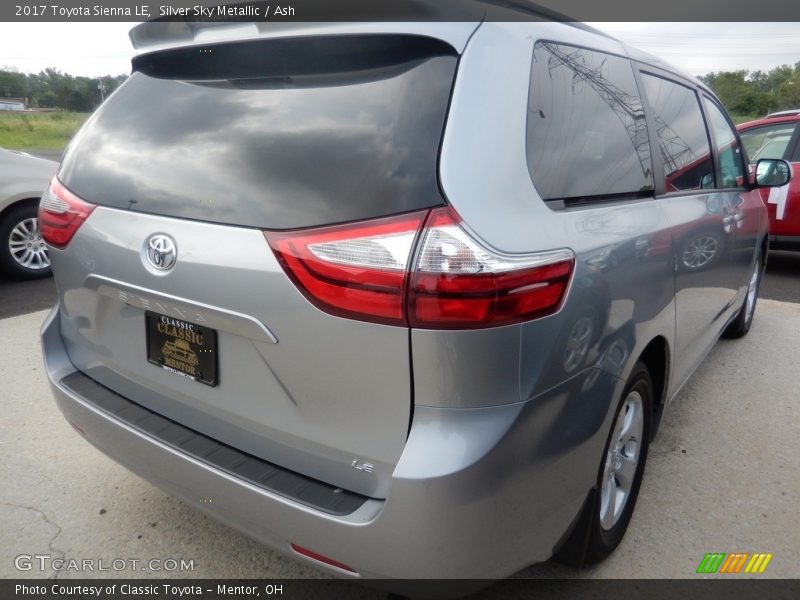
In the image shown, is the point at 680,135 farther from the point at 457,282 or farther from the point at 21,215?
the point at 21,215

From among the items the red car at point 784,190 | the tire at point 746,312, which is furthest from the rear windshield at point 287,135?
the red car at point 784,190

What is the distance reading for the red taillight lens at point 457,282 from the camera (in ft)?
4.53

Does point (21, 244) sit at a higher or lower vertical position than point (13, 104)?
lower

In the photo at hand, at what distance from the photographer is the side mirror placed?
3811 millimetres

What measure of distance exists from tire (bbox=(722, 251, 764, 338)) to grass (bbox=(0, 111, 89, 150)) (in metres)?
29.8

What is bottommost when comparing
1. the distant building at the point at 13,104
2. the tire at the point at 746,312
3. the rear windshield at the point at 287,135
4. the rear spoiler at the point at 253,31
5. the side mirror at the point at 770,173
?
the tire at the point at 746,312

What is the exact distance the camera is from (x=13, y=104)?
2875cm

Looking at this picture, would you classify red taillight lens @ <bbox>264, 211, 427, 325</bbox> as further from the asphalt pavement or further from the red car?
the red car

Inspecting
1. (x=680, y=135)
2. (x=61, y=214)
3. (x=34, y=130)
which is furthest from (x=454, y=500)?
(x=34, y=130)

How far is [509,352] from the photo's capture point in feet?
4.70

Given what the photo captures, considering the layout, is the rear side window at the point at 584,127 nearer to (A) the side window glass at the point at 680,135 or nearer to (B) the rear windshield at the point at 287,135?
(A) the side window glass at the point at 680,135

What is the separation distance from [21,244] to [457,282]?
19.4 feet

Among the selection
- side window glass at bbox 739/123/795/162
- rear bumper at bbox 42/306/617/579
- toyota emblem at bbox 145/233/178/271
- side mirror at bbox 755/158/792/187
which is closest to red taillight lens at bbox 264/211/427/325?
rear bumper at bbox 42/306/617/579

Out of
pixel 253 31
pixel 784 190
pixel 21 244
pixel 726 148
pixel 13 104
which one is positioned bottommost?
pixel 21 244
